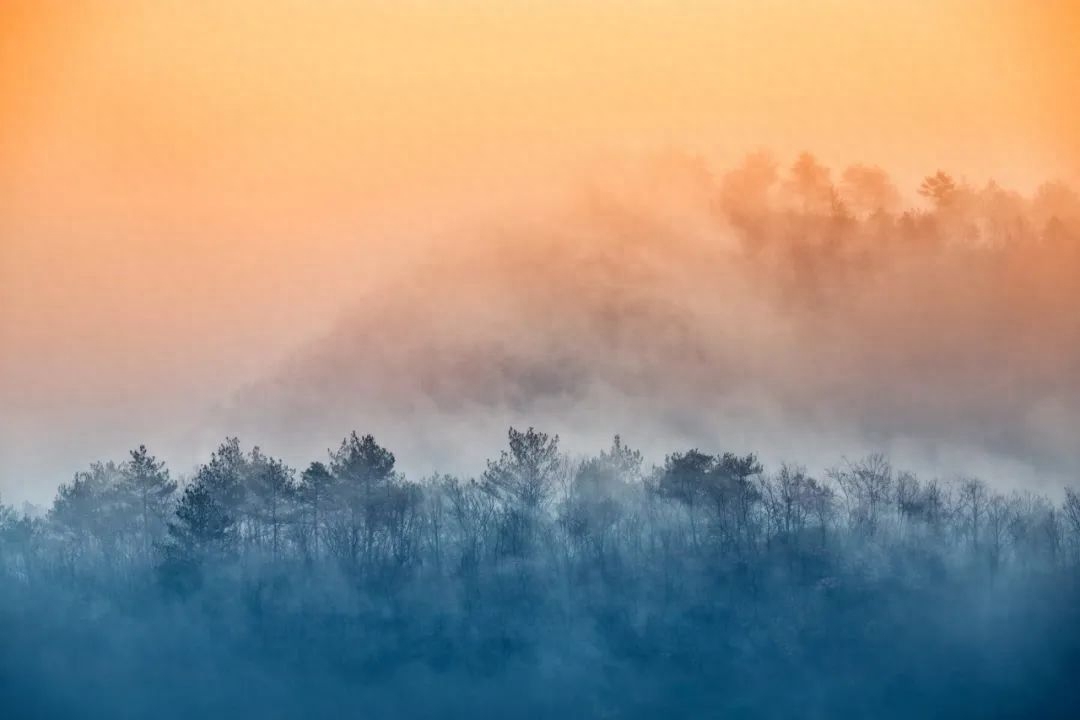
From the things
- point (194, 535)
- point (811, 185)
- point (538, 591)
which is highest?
point (811, 185)

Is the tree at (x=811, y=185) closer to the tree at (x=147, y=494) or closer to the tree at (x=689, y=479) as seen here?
the tree at (x=689, y=479)

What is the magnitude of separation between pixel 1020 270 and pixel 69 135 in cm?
1544

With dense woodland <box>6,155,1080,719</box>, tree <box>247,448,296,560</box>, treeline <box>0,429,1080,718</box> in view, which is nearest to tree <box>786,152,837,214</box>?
dense woodland <box>6,155,1080,719</box>

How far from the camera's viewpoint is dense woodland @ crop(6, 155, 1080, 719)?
18.7 metres

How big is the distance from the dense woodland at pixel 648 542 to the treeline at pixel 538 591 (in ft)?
0.14

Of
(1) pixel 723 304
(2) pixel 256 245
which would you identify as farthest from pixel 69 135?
(1) pixel 723 304

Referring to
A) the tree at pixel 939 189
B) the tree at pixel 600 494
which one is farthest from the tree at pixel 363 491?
the tree at pixel 939 189

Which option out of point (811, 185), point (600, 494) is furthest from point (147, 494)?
point (811, 185)

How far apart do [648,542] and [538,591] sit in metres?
1.93

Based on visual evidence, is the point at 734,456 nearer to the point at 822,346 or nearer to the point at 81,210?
the point at 822,346

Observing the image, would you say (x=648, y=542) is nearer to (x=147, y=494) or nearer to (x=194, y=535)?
(x=194, y=535)

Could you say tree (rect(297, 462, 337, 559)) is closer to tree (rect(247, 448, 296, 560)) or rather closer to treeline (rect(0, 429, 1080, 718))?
treeline (rect(0, 429, 1080, 718))

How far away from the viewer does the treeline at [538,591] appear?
61.1 ft

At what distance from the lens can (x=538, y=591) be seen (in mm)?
19266
